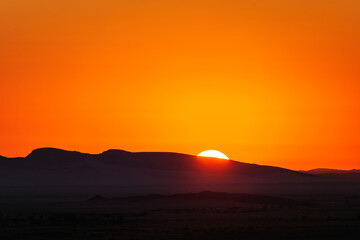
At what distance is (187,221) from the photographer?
5544 cm

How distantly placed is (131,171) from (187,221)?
113 meters

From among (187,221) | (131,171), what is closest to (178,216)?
(187,221)

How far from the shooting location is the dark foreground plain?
45.6 metres

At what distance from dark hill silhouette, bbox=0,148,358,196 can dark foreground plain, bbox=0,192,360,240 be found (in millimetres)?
74232

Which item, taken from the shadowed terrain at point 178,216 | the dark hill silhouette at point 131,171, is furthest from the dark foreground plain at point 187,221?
the dark hill silhouette at point 131,171

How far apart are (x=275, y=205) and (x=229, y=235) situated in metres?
32.6

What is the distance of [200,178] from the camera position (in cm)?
16175

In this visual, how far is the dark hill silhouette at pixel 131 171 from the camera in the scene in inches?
6063

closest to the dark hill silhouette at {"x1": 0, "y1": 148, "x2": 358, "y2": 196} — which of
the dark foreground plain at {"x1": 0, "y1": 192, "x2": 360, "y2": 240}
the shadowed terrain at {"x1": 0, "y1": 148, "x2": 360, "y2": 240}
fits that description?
the shadowed terrain at {"x1": 0, "y1": 148, "x2": 360, "y2": 240}

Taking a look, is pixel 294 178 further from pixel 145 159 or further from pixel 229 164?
pixel 145 159

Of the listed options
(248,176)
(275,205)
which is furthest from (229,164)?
(275,205)

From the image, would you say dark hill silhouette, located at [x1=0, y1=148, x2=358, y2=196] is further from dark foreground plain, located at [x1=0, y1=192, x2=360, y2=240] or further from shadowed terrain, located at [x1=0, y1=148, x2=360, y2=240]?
dark foreground plain, located at [x1=0, y1=192, x2=360, y2=240]

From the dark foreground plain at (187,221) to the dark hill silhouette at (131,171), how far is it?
2923 inches

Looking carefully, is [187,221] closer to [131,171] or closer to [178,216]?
[178,216]
